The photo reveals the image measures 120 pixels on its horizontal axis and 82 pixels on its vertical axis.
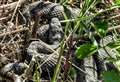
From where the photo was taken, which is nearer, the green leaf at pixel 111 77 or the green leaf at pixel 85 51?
the green leaf at pixel 111 77

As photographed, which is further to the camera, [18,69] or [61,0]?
[61,0]

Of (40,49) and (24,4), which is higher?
(24,4)

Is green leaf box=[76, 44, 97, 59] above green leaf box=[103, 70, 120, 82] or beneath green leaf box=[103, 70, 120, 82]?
beneath

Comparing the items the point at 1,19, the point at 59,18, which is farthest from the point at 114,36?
the point at 1,19

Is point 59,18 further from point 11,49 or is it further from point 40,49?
point 11,49

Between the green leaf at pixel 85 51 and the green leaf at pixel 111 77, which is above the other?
the green leaf at pixel 111 77

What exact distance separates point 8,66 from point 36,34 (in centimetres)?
66

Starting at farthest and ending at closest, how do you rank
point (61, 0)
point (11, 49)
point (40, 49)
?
point (61, 0) → point (40, 49) → point (11, 49)

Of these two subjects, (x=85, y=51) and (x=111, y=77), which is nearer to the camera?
(x=111, y=77)

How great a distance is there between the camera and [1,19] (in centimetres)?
408

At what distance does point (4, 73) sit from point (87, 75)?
0.91 m

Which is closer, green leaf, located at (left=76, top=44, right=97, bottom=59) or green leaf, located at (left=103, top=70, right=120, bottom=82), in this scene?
green leaf, located at (left=103, top=70, right=120, bottom=82)

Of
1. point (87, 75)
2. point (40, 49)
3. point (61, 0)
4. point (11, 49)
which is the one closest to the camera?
point (87, 75)

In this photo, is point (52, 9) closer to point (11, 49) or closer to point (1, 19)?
point (1, 19)
